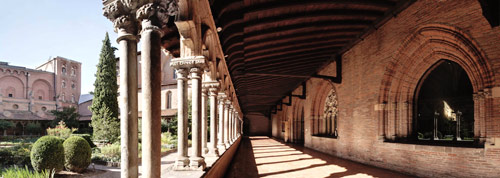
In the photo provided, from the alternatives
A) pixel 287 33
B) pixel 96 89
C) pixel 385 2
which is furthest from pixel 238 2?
pixel 96 89

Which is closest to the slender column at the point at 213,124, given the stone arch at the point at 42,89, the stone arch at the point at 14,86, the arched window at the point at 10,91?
the stone arch at the point at 14,86

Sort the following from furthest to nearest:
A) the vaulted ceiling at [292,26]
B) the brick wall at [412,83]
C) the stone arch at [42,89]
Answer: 1. the stone arch at [42,89]
2. the vaulted ceiling at [292,26]
3. the brick wall at [412,83]

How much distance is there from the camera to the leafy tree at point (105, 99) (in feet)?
63.4

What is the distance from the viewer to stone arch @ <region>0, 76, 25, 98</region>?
3562cm

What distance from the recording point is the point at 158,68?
2396 millimetres

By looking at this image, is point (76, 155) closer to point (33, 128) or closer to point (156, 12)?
point (156, 12)

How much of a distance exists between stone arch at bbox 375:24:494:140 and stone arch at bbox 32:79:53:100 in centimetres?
4629

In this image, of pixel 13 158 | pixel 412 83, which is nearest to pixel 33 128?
pixel 13 158

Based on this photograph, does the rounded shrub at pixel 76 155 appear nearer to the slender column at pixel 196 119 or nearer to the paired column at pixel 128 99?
the slender column at pixel 196 119

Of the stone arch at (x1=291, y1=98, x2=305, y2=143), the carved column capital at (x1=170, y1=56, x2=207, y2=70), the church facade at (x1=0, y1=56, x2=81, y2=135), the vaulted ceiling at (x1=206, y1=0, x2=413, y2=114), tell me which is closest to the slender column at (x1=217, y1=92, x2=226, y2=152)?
the vaulted ceiling at (x1=206, y1=0, x2=413, y2=114)

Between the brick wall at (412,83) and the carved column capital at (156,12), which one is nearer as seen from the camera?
the carved column capital at (156,12)

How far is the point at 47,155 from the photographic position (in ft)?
24.4

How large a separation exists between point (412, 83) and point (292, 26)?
3495mm

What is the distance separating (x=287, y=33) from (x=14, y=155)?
11383 mm
